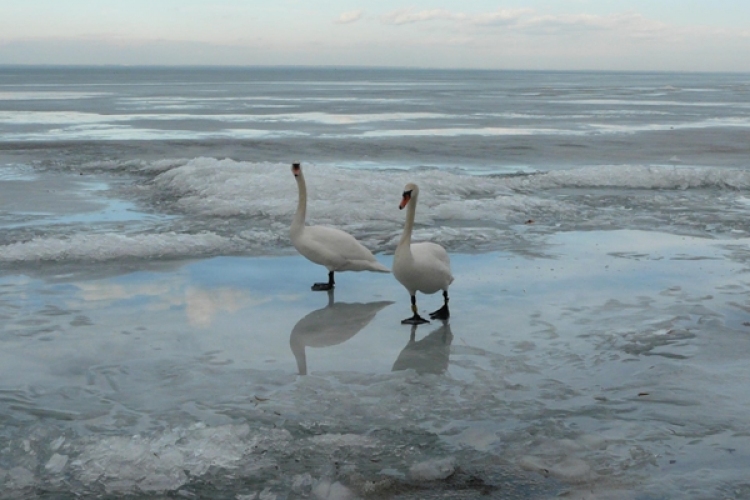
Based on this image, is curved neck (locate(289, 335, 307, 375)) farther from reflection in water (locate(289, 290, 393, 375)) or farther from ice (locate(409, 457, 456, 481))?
ice (locate(409, 457, 456, 481))

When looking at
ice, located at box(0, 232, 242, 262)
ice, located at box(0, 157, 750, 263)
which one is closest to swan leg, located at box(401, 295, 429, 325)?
ice, located at box(0, 157, 750, 263)

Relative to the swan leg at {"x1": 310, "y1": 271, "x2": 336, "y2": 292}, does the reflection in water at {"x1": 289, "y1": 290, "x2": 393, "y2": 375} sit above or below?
below

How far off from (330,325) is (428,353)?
3.46 feet

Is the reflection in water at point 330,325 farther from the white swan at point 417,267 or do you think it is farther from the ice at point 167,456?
the ice at point 167,456

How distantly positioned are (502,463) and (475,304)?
10.5 ft

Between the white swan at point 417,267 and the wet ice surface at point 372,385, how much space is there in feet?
0.75

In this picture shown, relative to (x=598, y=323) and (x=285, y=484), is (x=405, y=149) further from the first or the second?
(x=285, y=484)

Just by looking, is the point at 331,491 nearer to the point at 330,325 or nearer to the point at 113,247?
the point at 330,325

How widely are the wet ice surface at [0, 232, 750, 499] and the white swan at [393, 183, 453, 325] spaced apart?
0.75 ft

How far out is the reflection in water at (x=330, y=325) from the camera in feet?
22.1

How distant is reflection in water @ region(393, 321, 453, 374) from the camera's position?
629 cm

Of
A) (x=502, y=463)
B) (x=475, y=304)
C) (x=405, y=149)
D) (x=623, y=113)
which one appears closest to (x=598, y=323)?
(x=475, y=304)

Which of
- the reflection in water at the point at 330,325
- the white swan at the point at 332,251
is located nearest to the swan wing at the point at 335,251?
the white swan at the point at 332,251

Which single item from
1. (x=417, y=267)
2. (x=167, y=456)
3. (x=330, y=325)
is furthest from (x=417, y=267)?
(x=167, y=456)
